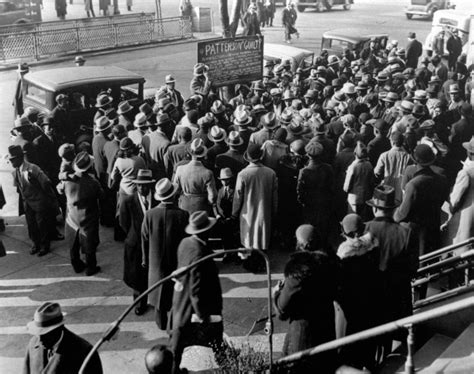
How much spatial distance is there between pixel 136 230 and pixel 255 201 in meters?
1.64

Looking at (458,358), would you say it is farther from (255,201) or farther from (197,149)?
(197,149)

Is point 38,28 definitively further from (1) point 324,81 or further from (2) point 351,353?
(2) point 351,353

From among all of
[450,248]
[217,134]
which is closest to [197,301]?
[450,248]

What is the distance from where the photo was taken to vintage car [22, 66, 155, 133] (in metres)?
10.6

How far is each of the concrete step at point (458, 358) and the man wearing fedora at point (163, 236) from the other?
9.22 ft

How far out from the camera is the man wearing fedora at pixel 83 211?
7730 millimetres

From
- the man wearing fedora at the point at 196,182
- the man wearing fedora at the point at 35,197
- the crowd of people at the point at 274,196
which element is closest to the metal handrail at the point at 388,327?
the crowd of people at the point at 274,196

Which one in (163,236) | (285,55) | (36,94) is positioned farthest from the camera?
(285,55)

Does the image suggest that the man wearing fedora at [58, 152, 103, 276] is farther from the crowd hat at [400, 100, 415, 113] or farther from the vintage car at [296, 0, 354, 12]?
the vintage car at [296, 0, 354, 12]

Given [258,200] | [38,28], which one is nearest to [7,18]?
[38,28]

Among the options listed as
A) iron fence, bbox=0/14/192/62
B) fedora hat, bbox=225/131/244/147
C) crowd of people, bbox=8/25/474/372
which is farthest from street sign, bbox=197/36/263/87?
iron fence, bbox=0/14/192/62

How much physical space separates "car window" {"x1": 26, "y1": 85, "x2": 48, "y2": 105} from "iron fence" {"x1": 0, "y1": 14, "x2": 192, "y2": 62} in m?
11.3

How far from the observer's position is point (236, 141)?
8078 millimetres

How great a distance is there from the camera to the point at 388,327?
4191 mm
